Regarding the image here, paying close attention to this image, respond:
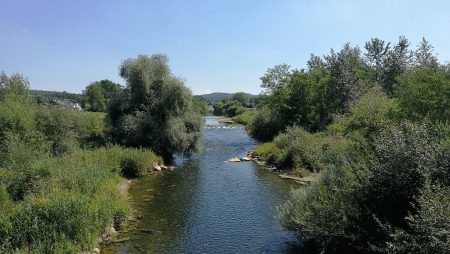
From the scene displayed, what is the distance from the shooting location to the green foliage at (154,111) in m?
37.0

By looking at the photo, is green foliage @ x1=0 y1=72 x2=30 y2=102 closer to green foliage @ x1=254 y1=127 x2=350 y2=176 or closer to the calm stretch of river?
the calm stretch of river

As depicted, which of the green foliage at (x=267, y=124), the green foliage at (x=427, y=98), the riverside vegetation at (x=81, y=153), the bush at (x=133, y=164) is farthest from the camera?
the green foliage at (x=267, y=124)

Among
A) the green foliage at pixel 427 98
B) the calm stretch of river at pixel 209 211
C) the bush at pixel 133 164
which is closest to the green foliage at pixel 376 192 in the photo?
the calm stretch of river at pixel 209 211

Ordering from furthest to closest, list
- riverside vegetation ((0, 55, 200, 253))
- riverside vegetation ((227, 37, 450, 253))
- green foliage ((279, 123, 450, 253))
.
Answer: riverside vegetation ((0, 55, 200, 253))
green foliage ((279, 123, 450, 253))
riverside vegetation ((227, 37, 450, 253))

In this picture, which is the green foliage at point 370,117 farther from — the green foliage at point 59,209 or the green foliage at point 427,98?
the green foliage at point 59,209

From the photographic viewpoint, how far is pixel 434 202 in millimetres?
10125

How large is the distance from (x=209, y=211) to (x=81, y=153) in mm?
12241

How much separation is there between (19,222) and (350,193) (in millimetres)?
12690

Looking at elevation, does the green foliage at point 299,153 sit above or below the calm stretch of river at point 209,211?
above

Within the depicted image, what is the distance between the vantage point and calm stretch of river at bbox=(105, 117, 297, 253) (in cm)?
1703

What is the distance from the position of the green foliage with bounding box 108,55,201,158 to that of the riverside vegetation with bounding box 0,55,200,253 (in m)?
0.10

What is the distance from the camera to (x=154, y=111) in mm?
38750

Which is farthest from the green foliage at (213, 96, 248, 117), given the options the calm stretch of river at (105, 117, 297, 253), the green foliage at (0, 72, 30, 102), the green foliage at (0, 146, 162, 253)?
the green foliage at (0, 146, 162, 253)

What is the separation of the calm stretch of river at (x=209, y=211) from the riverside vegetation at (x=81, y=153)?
1863 mm
